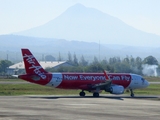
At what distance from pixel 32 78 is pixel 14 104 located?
42.0 ft

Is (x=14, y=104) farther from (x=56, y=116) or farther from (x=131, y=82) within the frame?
(x=131, y=82)

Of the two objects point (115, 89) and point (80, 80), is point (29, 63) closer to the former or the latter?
point (80, 80)

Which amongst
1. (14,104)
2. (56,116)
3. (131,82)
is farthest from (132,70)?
(56,116)

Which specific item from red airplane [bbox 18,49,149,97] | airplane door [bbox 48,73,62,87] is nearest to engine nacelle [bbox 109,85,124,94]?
red airplane [bbox 18,49,149,97]

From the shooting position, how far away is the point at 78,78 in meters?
62.9

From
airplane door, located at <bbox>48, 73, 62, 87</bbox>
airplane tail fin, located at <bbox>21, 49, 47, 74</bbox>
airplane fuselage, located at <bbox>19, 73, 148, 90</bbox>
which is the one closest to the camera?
airplane tail fin, located at <bbox>21, 49, 47, 74</bbox>

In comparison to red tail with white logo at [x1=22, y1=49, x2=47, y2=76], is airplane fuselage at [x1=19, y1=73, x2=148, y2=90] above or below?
below

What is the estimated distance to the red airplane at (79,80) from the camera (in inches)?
2346

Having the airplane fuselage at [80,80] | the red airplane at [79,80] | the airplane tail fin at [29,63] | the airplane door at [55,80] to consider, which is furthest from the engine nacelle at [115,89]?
the airplane tail fin at [29,63]

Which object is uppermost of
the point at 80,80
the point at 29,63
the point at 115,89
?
the point at 29,63

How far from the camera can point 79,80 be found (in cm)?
6288

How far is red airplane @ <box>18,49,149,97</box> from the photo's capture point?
59594 millimetres

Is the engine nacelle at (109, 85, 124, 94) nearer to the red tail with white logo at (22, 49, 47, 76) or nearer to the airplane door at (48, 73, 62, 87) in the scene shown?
the airplane door at (48, 73, 62, 87)

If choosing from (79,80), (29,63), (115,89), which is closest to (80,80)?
(79,80)
